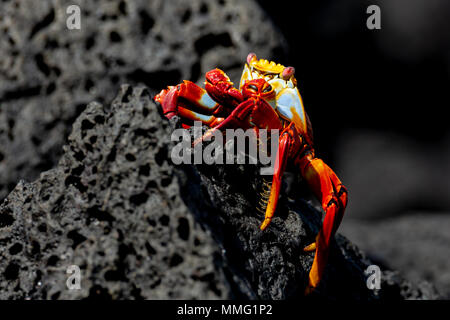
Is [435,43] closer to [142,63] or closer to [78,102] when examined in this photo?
[142,63]

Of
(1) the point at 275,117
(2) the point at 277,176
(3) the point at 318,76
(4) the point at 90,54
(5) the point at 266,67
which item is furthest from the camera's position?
(3) the point at 318,76

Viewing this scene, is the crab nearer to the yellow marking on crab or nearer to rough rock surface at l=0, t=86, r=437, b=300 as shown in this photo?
the yellow marking on crab

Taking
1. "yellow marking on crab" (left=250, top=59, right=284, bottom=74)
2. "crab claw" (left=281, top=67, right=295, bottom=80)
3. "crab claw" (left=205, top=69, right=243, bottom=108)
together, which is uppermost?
"yellow marking on crab" (left=250, top=59, right=284, bottom=74)

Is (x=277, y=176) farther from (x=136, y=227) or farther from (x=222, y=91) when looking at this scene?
(x=136, y=227)

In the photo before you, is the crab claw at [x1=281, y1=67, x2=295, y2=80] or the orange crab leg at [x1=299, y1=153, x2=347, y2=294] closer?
the orange crab leg at [x1=299, y1=153, x2=347, y2=294]

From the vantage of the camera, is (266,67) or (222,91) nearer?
(222,91)

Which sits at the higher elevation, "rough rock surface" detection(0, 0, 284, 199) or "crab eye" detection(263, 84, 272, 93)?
"rough rock surface" detection(0, 0, 284, 199)

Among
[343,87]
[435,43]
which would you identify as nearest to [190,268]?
[343,87]

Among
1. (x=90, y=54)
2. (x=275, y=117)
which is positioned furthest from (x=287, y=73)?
(x=90, y=54)

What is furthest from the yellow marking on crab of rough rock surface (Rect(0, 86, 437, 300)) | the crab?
rough rock surface (Rect(0, 86, 437, 300))
